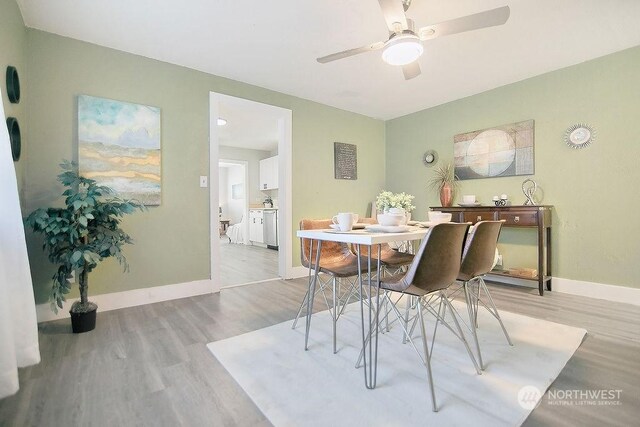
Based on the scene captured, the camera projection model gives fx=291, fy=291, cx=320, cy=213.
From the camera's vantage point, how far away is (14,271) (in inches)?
50.7

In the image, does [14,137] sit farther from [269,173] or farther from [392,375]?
[269,173]

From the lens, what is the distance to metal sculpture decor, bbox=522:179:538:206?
3.34 m

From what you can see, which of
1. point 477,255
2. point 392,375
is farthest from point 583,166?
point 392,375

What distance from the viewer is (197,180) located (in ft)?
10.3

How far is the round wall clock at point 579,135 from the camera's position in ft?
9.77

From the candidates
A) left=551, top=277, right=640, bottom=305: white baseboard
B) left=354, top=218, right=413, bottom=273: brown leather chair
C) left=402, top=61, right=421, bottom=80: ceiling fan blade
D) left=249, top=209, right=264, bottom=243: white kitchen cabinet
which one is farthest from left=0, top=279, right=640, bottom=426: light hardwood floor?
left=249, top=209, right=264, bottom=243: white kitchen cabinet

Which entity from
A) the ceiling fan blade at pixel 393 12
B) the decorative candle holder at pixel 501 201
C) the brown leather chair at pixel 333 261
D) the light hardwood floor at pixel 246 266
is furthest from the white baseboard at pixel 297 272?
the ceiling fan blade at pixel 393 12

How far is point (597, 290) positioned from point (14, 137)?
17.0 feet

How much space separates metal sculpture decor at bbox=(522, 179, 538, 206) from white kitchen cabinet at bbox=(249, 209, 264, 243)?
201 inches

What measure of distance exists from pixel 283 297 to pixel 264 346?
3.69 feet

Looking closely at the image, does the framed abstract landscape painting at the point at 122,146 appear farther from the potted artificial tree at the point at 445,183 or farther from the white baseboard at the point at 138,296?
the potted artificial tree at the point at 445,183

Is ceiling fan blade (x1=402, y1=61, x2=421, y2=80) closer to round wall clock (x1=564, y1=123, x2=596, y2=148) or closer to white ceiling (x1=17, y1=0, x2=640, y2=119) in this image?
white ceiling (x1=17, y1=0, x2=640, y2=119)

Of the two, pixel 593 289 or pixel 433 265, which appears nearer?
pixel 433 265

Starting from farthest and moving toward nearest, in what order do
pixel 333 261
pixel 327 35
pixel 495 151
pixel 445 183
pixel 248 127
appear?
1. pixel 248 127
2. pixel 445 183
3. pixel 495 151
4. pixel 327 35
5. pixel 333 261
